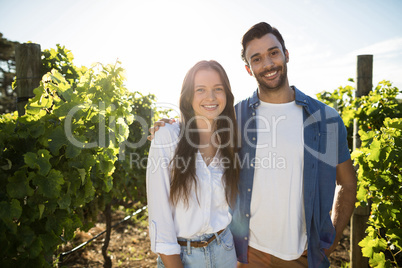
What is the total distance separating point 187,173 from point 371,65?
3.20m

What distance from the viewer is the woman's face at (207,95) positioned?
1.87m

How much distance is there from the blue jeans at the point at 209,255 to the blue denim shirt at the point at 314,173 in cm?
35

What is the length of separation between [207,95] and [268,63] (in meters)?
0.66

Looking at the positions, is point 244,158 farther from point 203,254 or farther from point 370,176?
point 370,176

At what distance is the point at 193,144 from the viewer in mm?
1836

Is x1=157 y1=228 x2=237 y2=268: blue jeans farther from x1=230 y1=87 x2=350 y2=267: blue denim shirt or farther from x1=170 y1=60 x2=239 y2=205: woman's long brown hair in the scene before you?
x1=230 y1=87 x2=350 y2=267: blue denim shirt

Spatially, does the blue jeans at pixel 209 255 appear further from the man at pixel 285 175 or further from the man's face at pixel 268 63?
the man's face at pixel 268 63

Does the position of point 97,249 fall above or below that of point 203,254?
below

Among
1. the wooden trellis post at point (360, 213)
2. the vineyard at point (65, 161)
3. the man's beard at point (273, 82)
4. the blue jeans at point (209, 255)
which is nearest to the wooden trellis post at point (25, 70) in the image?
the vineyard at point (65, 161)

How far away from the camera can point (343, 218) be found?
7.20 ft

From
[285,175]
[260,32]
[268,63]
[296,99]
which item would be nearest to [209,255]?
[285,175]

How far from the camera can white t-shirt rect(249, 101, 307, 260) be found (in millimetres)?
2031

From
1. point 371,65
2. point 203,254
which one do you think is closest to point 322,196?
point 203,254

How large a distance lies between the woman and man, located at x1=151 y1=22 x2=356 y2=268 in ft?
0.89
